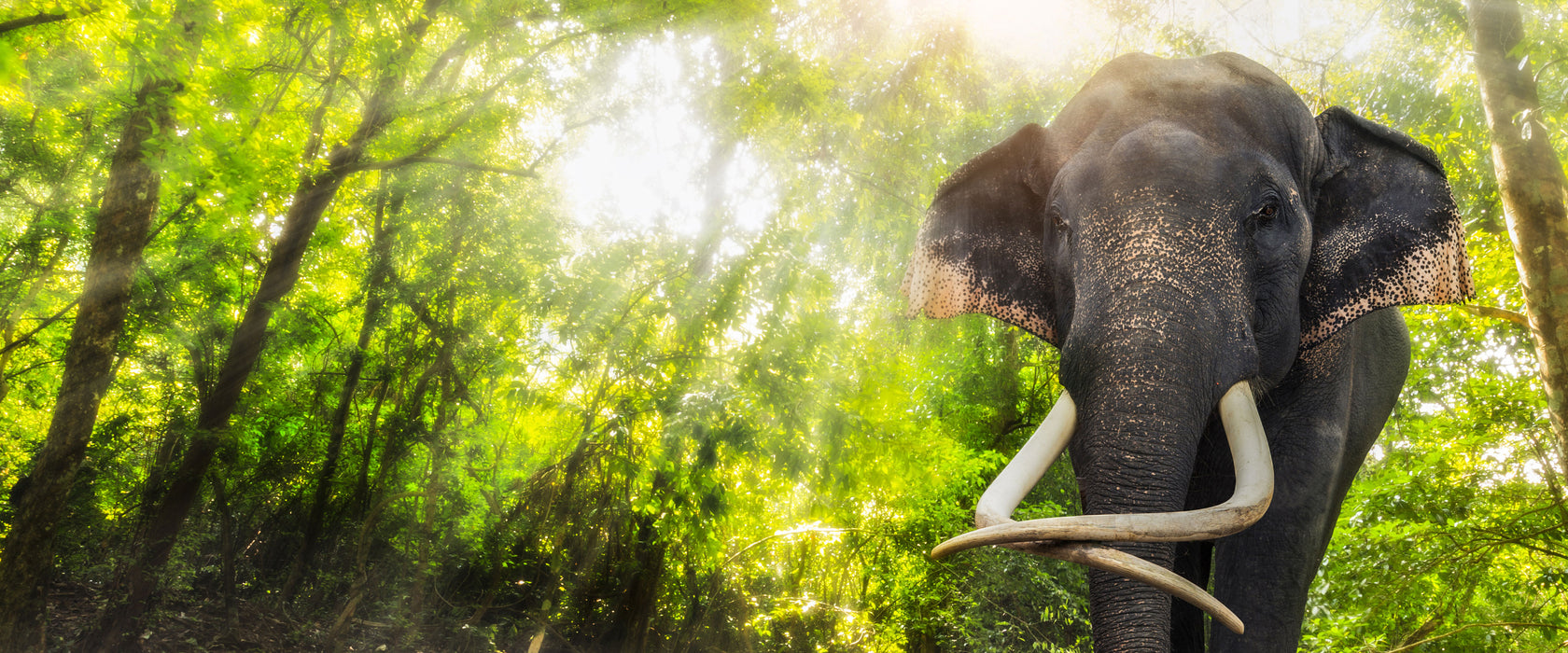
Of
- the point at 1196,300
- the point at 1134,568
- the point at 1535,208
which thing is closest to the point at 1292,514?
the point at 1196,300

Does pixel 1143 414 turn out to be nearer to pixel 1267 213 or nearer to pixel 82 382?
pixel 1267 213

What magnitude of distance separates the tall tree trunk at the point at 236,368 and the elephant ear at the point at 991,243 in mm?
5596

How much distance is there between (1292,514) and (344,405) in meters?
10.0

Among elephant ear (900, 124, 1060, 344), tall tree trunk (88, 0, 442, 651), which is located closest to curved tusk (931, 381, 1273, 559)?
elephant ear (900, 124, 1060, 344)

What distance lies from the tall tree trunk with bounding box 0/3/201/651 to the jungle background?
1.2 inches

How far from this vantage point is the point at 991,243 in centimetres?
347

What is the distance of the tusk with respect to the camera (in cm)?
184

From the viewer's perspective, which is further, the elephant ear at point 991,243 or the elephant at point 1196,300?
the elephant ear at point 991,243

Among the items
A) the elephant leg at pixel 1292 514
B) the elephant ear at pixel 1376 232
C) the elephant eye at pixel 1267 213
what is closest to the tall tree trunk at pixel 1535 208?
the elephant leg at pixel 1292 514

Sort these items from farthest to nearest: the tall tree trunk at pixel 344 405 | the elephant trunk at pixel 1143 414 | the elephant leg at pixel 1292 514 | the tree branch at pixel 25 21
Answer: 1. the tall tree trunk at pixel 344 405
2. the tree branch at pixel 25 21
3. the elephant leg at pixel 1292 514
4. the elephant trunk at pixel 1143 414

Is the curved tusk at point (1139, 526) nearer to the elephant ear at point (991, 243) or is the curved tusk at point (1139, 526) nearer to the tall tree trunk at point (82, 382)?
the elephant ear at point (991, 243)

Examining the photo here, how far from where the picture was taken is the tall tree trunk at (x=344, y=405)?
944cm

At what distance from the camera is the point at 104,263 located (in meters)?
5.64

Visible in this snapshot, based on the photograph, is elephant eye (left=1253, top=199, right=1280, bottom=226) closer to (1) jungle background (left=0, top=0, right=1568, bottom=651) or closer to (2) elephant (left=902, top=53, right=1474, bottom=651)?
(2) elephant (left=902, top=53, right=1474, bottom=651)
